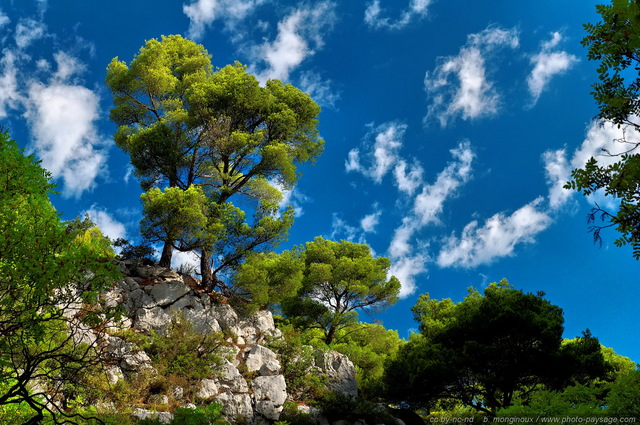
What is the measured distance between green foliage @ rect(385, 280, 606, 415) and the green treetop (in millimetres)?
7597

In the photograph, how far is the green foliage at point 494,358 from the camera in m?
14.5

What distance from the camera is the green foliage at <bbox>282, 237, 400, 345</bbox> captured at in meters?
21.5

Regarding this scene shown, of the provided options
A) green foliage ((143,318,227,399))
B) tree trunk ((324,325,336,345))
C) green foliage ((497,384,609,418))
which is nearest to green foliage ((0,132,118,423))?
green foliage ((497,384,609,418))

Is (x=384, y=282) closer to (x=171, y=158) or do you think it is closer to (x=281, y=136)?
(x=281, y=136)

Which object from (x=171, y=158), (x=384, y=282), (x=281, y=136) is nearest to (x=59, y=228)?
(x=171, y=158)

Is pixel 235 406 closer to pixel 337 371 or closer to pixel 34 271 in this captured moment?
pixel 337 371

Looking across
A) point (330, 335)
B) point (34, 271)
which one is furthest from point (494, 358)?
point (34, 271)

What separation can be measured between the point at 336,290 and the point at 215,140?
10.0 m

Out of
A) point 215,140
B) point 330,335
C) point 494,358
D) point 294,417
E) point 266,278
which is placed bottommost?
point 294,417

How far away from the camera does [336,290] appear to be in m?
22.4

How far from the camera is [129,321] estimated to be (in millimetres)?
14133

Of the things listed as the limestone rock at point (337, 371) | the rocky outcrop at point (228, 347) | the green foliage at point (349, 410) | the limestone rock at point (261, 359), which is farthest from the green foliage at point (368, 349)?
the limestone rock at point (261, 359)

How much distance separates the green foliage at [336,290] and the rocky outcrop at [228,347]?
408 cm

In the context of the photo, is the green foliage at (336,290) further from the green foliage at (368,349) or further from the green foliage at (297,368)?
the green foliage at (297,368)
